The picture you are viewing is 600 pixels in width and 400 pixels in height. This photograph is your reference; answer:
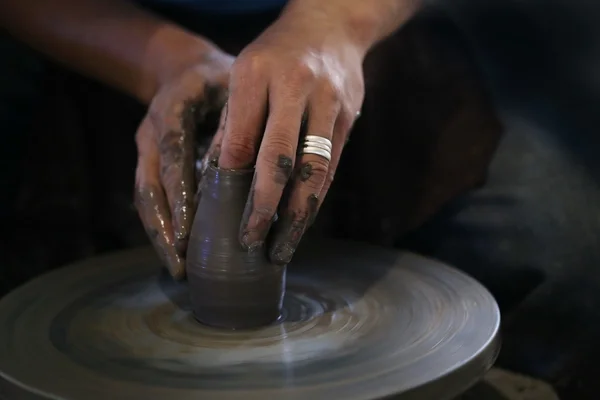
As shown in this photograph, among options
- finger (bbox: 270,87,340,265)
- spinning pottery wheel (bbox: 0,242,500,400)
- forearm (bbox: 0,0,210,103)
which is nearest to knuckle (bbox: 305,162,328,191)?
finger (bbox: 270,87,340,265)

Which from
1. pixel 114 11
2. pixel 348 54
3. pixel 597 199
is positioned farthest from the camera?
pixel 114 11

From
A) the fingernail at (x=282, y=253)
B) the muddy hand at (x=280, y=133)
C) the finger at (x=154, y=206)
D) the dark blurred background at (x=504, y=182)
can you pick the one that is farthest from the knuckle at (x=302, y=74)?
the dark blurred background at (x=504, y=182)

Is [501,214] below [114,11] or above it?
below

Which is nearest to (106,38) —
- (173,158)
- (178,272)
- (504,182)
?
(173,158)

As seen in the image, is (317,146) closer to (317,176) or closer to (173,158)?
(317,176)

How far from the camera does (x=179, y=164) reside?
1171 mm

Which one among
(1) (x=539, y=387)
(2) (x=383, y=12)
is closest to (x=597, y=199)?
(1) (x=539, y=387)

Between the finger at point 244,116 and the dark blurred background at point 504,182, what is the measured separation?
27.0 inches

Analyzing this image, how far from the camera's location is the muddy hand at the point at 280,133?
0.96m

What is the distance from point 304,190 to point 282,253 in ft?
0.30

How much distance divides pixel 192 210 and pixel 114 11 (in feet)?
2.03

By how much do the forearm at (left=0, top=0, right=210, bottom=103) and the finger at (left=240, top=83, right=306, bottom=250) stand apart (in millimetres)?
468

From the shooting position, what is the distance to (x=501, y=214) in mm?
1521

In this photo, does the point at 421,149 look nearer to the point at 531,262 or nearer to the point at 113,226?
the point at 531,262
